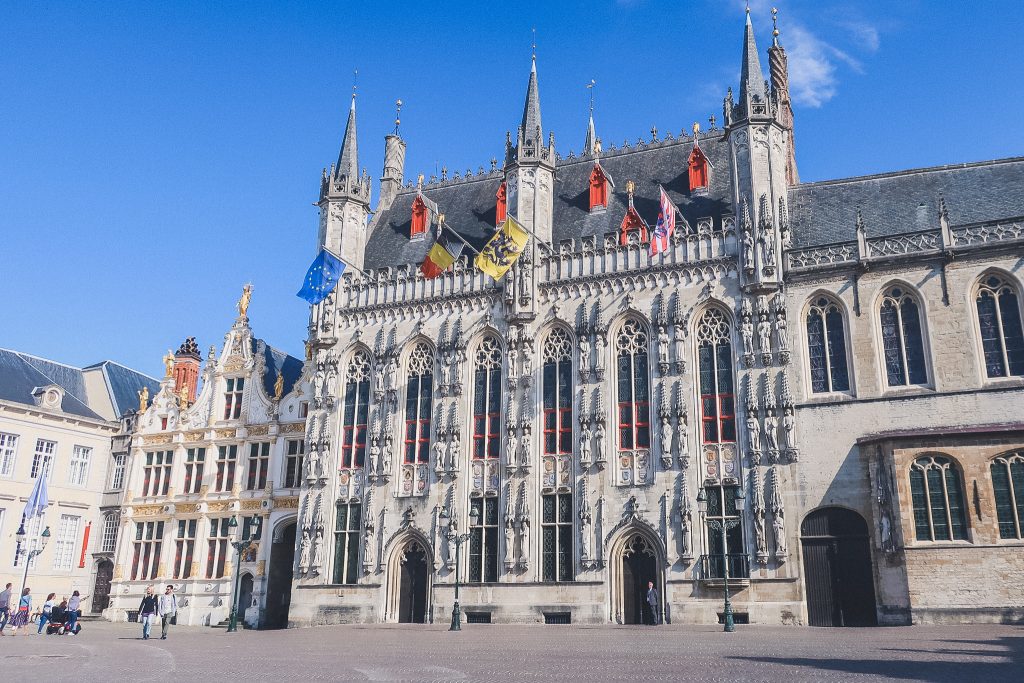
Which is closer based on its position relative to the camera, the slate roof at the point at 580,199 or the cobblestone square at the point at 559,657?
the cobblestone square at the point at 559,657

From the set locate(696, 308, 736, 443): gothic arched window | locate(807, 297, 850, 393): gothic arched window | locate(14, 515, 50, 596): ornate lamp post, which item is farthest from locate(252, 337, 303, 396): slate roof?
locate(807, 297, 850, 393): gothic arched window

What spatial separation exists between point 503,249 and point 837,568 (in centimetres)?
1883

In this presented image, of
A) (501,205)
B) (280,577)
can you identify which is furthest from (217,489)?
(501,205)

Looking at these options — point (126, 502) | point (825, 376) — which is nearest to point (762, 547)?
point (825, 376)

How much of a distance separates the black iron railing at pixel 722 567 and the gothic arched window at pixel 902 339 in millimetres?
8579

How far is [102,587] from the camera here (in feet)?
156

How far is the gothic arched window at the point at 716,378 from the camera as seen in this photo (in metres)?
34.2

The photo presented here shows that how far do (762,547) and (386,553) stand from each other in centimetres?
1548

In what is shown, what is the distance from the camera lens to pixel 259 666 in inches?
687

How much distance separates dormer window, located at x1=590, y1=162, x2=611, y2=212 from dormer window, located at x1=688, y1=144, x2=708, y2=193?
4055 millimetres

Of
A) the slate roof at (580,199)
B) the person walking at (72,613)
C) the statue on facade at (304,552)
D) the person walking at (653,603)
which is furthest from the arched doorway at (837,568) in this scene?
the person walking at (72,613)

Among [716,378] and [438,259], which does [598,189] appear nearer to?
[438,259]

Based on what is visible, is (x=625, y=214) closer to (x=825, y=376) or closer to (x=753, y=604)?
(x=825, y=376)

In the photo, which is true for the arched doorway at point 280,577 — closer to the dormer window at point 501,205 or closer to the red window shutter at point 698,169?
the dormer window at point 501,205
